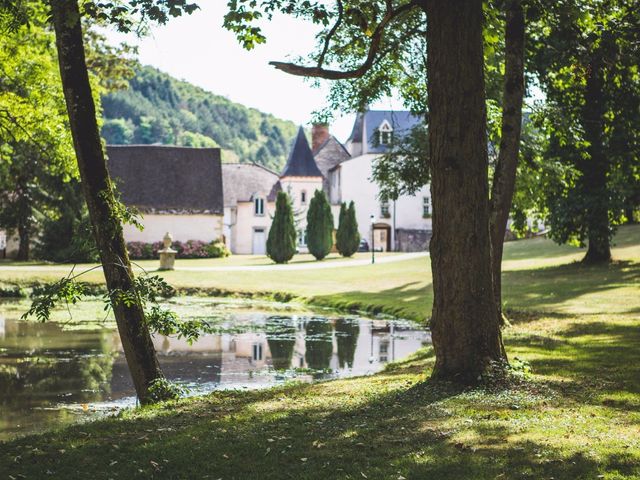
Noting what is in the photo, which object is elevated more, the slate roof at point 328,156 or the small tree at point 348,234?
the slate roof at point 328,156

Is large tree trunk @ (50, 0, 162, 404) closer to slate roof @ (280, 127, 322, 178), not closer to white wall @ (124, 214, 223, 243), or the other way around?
white wall @ (124, 214, 223, 243)

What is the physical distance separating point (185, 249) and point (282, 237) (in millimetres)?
10007

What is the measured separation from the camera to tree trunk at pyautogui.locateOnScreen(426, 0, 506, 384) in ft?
31.0

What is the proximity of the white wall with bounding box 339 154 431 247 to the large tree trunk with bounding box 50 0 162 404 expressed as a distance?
56.2 meters

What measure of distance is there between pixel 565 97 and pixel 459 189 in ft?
26.4

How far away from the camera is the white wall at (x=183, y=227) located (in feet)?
192

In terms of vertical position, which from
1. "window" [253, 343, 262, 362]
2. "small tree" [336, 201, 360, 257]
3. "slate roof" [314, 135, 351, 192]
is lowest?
Answer: "window" [253, 343, 262, 362]

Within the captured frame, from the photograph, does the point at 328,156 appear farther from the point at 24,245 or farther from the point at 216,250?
the point at 24,245

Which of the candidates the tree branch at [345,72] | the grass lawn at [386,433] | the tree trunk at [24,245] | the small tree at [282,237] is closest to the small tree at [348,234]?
the small tree at [282,237]

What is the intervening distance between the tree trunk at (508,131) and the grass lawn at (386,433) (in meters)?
2.51

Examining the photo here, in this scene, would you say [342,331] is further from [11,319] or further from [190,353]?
[11,319]

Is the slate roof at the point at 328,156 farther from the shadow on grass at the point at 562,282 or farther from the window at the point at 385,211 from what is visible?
the shadow on grass at the point at 562,282

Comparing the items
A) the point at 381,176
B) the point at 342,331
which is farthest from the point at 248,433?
the point at 381,176

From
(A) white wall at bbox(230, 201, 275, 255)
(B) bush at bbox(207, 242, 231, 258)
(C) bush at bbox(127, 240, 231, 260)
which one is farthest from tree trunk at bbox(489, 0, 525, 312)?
(A) white wall at bbox(230, 201, 275, 255)
